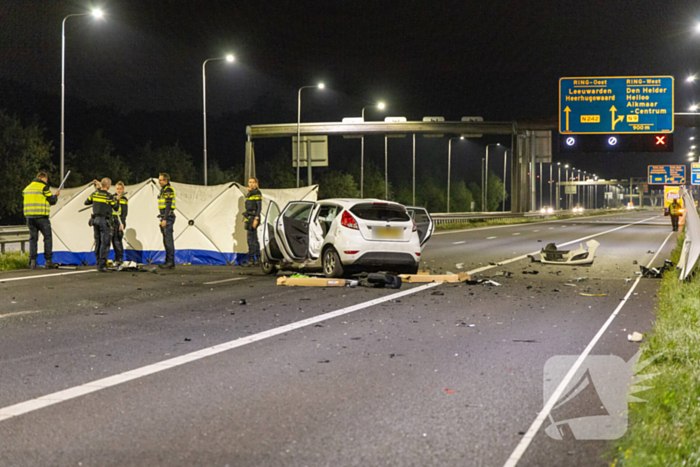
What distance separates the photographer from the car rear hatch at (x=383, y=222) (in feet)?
40.8

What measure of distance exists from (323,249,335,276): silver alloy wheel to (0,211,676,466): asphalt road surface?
0.96 m

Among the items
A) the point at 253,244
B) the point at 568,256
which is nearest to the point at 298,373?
the point at 253,244

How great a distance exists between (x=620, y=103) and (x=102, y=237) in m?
28.5

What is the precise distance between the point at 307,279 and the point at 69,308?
4.02m

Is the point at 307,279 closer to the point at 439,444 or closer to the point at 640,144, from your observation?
the point at 439,444

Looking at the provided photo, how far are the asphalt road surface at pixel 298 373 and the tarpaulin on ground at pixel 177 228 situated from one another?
488cm

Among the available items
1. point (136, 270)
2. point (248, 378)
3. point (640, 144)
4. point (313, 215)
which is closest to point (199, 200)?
point (136, 270)

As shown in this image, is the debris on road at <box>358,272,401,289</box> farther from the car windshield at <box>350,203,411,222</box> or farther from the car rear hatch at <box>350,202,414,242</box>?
the car windshield at <box>350,203,411,222</box>

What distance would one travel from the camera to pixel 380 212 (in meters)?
12.8

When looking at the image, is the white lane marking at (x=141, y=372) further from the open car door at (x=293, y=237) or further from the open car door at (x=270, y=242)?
the open car door at (x=270, y=242)

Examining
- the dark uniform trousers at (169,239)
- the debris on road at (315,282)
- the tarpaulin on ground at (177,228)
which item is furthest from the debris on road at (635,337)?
the tarpaulin on ground at (177,228)

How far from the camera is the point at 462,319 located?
882 centimetres

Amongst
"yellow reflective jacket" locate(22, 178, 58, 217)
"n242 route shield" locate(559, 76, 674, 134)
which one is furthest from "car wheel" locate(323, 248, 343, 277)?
"n242 route shield" locate(559, 76, 674, 134)

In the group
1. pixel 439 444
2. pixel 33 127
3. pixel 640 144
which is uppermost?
pixel 33 127
